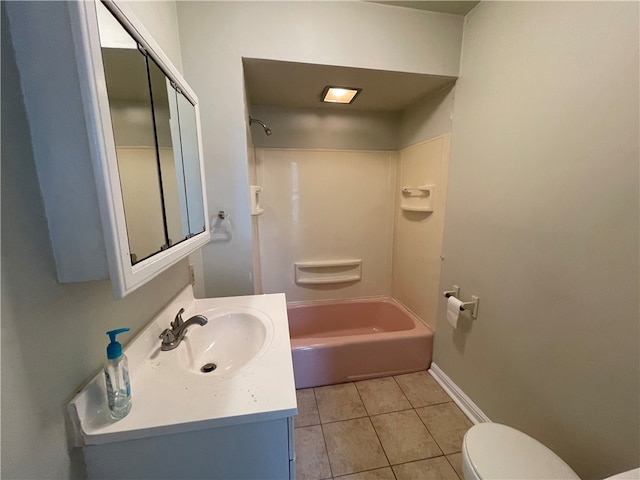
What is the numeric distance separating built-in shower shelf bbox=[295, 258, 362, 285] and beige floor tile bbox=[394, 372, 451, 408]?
1015 millimetres

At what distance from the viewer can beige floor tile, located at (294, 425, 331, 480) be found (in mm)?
1258

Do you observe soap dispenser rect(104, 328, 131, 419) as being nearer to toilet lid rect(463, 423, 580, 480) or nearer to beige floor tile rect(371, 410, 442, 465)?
toilet lid rect(463, 423, 580, 480)

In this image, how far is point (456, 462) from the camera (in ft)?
4.31

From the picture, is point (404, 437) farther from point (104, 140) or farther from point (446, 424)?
point (104, 140)

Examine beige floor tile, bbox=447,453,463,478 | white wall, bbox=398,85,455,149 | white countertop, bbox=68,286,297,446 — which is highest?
white wall, bbox=398,85,455,149

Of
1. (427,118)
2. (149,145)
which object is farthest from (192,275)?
(427,118)

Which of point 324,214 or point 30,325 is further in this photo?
point 324,214

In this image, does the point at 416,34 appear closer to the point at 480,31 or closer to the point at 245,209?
the point at 480,31

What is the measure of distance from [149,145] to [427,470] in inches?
75.5

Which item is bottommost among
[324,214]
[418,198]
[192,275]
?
[192,275]

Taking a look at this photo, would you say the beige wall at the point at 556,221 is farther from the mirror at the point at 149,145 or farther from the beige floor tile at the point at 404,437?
the mirror at the point at 149,145

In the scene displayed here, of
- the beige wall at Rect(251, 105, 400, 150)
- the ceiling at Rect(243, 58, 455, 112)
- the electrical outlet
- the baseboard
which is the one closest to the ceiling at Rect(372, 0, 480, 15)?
the ceiling at Rect(243, 58, 455, 112)

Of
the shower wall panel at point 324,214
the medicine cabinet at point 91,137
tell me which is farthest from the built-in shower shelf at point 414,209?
the medicine cabinet at point 91,137

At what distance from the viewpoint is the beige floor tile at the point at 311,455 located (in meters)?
1.26
